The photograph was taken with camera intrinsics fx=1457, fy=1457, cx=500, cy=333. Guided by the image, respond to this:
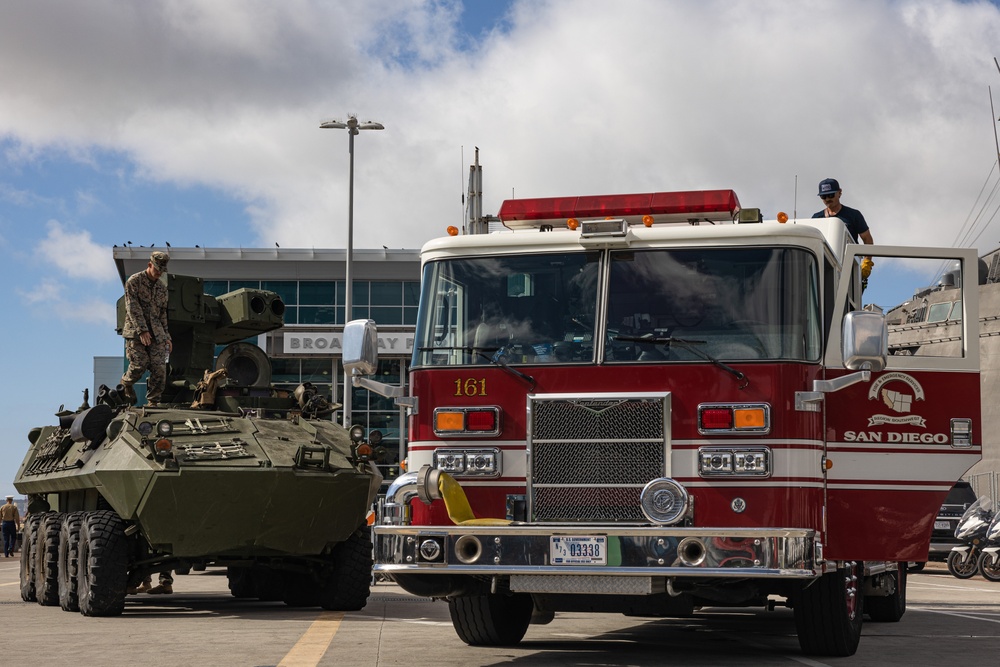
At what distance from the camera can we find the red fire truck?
8.55m

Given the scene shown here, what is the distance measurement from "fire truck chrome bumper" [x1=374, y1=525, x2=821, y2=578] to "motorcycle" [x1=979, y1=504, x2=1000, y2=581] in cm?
1531

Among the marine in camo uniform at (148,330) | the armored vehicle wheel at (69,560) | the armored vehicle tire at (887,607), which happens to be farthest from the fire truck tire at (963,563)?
the armored vehicle wheel at (69,560)

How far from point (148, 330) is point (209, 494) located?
3321 millimetres

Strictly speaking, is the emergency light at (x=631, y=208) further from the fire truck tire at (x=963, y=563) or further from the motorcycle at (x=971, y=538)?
the fire truck tire at (x=963, y=563)

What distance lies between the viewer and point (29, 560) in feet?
57.0

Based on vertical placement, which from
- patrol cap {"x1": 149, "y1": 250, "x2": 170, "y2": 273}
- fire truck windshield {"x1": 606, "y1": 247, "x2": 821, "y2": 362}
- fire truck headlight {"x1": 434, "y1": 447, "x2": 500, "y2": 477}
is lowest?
fire truck headlight {"x1": 434, "y1": 447, "x2": 500, "y2": 477}

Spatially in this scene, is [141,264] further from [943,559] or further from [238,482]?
[238,482]

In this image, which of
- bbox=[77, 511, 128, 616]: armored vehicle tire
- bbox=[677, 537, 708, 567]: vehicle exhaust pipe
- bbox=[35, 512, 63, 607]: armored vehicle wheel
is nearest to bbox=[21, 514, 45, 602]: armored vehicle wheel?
bbox=[35, 512, 63, 607]: armored vehicle wheel

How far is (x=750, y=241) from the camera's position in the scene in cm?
905

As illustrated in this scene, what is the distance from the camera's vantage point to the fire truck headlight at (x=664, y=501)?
8.52 metres

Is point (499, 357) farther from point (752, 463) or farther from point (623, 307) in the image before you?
point (752, 463)

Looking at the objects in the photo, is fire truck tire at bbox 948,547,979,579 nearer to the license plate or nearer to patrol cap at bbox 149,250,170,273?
patrol cap at bbox 149,250,170,273

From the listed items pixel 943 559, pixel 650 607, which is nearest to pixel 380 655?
pixel 650 607

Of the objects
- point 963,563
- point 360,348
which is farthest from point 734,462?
point 963,563
